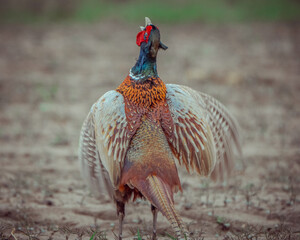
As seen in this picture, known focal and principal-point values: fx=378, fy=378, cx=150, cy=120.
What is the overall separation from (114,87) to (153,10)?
802 cm

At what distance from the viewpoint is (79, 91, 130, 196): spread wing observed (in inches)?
115

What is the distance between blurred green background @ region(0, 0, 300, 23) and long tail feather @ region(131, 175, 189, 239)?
11.9m

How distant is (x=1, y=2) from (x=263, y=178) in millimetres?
13335

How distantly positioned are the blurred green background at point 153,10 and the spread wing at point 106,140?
11.4 metres

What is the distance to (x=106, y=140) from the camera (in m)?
2.96

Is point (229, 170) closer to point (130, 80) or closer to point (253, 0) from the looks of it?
point (130, 80)

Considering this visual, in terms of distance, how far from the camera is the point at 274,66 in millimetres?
9094

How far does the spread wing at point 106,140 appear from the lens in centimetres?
292

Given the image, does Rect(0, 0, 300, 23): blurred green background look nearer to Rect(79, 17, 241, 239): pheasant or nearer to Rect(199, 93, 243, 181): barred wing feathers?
Rect(199, 93, 243, 181): barred wing feathers

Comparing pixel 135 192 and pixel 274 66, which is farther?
pixel 274 66

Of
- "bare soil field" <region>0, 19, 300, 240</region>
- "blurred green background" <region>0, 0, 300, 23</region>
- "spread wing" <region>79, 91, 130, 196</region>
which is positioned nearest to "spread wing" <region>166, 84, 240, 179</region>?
"spread wing" <region>79, 91, 130, 196</region>

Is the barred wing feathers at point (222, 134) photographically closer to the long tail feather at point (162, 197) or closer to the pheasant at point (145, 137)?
the pheasant at point (145, 137)

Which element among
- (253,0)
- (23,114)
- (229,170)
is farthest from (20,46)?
(253,0)

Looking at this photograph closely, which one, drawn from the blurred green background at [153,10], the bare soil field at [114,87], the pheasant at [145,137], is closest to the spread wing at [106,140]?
the pheasant at [145,137]
